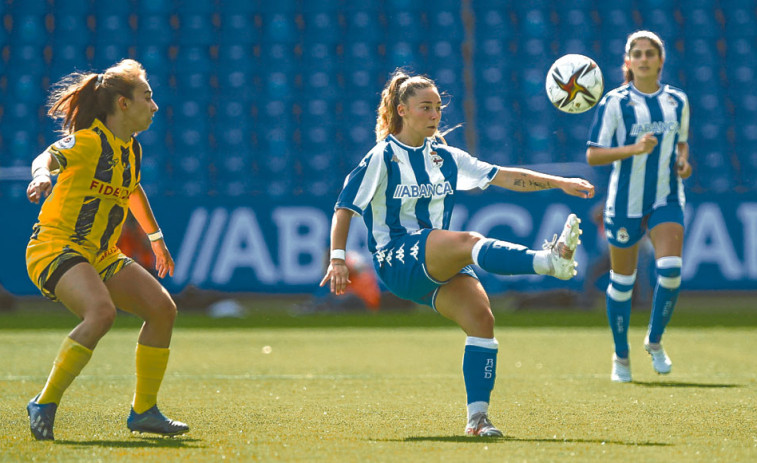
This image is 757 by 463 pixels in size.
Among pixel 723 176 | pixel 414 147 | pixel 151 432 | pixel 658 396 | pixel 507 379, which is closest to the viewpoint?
pixel 151 432

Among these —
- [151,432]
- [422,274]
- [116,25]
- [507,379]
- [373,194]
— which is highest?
[116,25]

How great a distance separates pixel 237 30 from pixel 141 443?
40.4 feet

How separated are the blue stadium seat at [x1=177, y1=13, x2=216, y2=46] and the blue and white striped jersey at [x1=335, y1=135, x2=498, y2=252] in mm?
11549

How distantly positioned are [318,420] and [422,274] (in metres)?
0.87

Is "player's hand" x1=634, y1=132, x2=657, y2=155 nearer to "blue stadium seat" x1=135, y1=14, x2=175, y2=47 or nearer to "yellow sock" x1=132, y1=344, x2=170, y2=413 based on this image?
"yellow sock" x1=132, y1=344, x2=170, y2=413

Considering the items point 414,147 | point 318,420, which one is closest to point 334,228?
point 414,147

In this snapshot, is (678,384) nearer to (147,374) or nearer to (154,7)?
(147,374)

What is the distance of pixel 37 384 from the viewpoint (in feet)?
21.4

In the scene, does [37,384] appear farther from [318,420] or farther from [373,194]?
[373,194]

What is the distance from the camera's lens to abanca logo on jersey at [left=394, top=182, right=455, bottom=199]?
4.84 meters

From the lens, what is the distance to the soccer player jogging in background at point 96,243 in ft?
14.5

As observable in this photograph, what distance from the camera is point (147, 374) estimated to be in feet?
15.3

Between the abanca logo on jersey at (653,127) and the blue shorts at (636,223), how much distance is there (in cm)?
47

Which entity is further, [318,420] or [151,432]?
[318,420]
